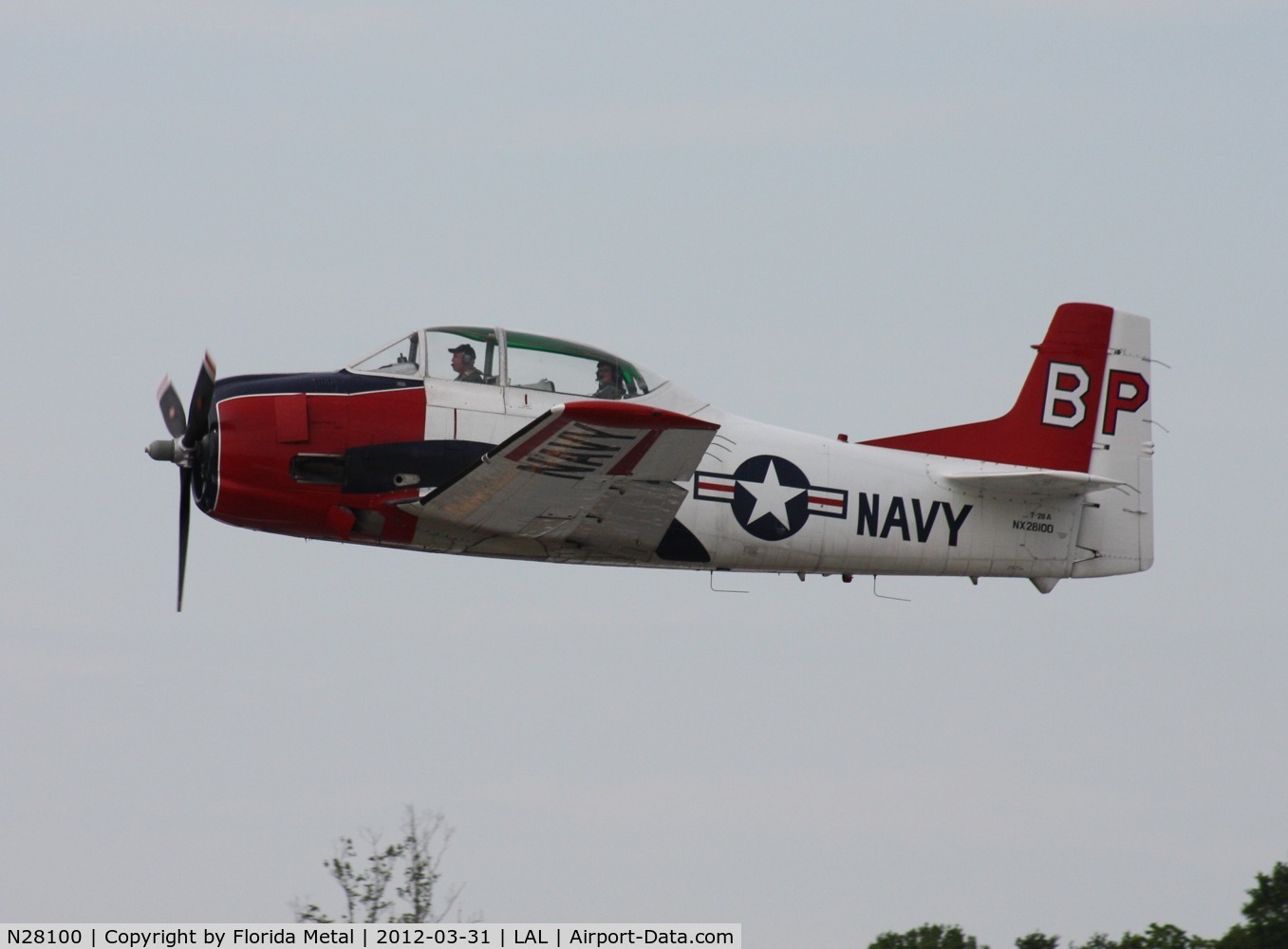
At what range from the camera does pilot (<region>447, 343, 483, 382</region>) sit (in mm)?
15008

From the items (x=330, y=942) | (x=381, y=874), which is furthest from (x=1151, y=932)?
(x=330, y=942)

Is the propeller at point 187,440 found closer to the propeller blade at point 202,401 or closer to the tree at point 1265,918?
the propeller blade at point 202,401

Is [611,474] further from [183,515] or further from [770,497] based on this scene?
[183,515]

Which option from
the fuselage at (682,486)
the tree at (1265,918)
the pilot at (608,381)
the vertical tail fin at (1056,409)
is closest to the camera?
the fuselage at (682,486)

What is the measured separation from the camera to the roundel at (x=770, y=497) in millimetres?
15844

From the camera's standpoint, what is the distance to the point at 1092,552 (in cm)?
1738

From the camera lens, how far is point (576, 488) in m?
14.1

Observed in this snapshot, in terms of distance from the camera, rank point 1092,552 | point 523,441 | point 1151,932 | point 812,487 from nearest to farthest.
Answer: point 523,441 < point 812,487 < point 1092,552 < point 1151,932

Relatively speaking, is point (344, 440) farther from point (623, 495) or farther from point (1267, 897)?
point (1267, 897)

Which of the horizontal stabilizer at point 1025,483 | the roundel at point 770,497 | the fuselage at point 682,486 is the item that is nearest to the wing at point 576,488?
the fuselage at point 682,486

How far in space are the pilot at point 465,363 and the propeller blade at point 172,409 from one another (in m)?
2.46

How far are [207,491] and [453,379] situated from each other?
2.23 metres

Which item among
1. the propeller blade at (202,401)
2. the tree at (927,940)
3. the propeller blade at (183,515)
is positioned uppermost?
the propeller blade at (202,401)

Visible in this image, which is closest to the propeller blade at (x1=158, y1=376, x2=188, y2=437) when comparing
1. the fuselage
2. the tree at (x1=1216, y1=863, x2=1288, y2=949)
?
the fuselage
